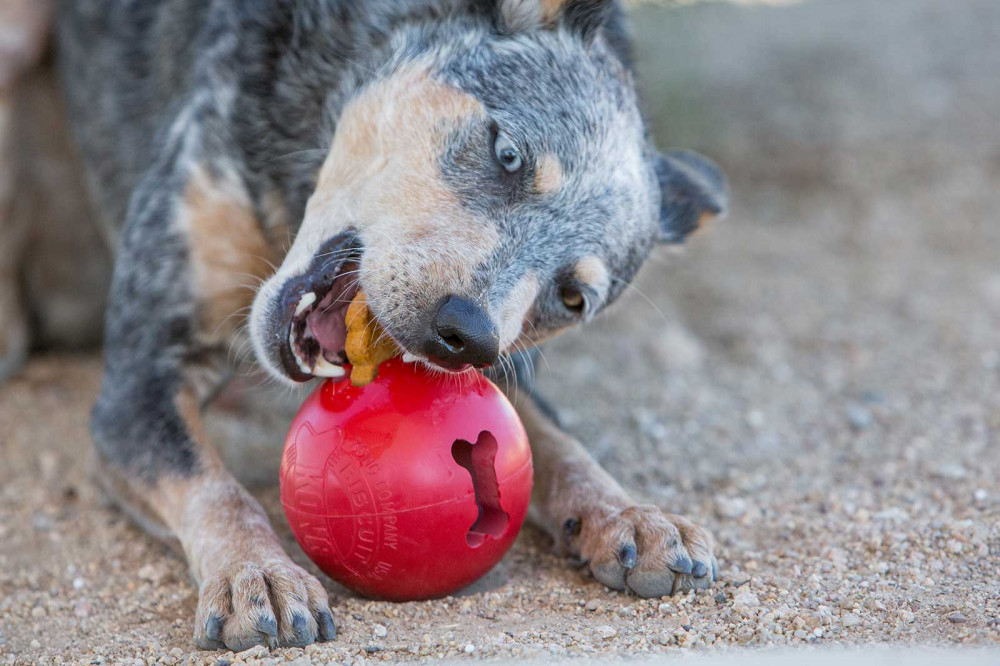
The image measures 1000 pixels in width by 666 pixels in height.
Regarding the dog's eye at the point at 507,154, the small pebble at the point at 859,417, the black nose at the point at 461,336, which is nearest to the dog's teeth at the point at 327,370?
the black nose at the point at 461,336

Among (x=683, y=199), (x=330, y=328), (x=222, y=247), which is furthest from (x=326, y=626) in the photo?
(x=683, y=199)

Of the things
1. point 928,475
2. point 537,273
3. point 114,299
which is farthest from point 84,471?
point 928,475

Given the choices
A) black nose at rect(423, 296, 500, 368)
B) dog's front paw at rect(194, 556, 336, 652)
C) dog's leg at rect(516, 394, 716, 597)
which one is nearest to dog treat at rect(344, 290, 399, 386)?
black nose at rect(423, 296, 500, 368)

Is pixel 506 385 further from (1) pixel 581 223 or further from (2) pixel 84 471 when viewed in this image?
(2) pixel 84 471

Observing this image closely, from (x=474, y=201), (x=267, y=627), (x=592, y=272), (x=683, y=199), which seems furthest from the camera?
(x=683, y=199)

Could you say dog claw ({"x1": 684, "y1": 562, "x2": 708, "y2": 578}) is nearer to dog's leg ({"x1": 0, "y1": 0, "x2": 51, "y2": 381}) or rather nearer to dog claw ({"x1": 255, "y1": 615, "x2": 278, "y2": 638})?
dog claw ({"x1": 255, "y1": 615, "x2": 278, "y2": 638})

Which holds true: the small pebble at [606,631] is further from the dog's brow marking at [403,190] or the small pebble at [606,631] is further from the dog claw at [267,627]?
the dog's brow marking at [403,190]

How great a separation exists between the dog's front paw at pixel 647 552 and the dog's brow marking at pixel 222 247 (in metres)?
1.27

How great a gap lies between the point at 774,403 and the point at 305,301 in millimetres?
2304

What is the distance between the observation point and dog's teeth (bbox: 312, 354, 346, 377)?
8.84 ft

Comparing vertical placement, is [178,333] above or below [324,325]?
below

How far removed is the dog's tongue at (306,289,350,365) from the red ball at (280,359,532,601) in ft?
0.38

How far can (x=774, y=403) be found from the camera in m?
4.32

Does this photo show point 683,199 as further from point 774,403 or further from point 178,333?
point 178,333
